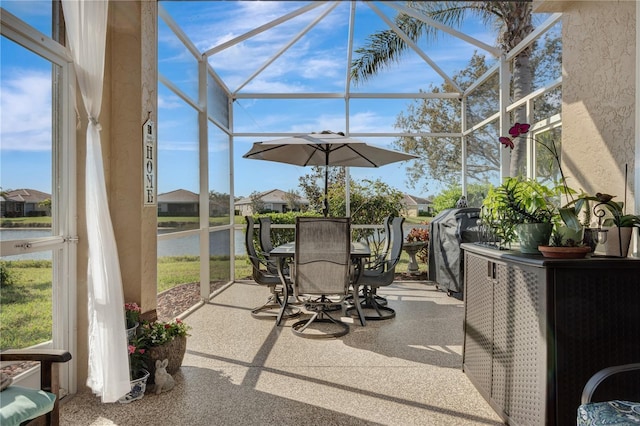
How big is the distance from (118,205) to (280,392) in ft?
5.99

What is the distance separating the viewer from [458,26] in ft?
21.9

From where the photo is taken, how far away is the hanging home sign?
335 centimetres

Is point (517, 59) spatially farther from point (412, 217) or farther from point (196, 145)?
point (196, 145)

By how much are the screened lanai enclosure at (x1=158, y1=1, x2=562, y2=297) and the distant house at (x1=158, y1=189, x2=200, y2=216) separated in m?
0.17

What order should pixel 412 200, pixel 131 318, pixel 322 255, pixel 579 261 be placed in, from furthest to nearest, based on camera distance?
pixel 412 200, pixel 322 255, pixel 131 318, pixel 579 261

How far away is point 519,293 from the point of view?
2.35m

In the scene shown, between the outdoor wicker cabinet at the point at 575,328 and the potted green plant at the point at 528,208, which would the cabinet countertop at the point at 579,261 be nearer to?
the outdoor wicker cabinet at the point at 575,328

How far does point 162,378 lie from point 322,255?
1.89 m

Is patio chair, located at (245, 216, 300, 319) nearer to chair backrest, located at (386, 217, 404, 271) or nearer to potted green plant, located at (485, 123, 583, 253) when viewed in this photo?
chair backrest, located at (386, 217, 404, 271)

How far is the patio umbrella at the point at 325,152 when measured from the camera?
536 cm

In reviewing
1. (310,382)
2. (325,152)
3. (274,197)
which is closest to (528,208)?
(310,382)

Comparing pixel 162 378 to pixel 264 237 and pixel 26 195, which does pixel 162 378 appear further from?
pixel 264 237

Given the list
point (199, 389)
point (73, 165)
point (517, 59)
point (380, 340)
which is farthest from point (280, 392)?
point (517, 59)

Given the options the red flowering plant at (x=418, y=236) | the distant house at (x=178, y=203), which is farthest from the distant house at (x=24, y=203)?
the red flowering plant at (x=418, y=236)
